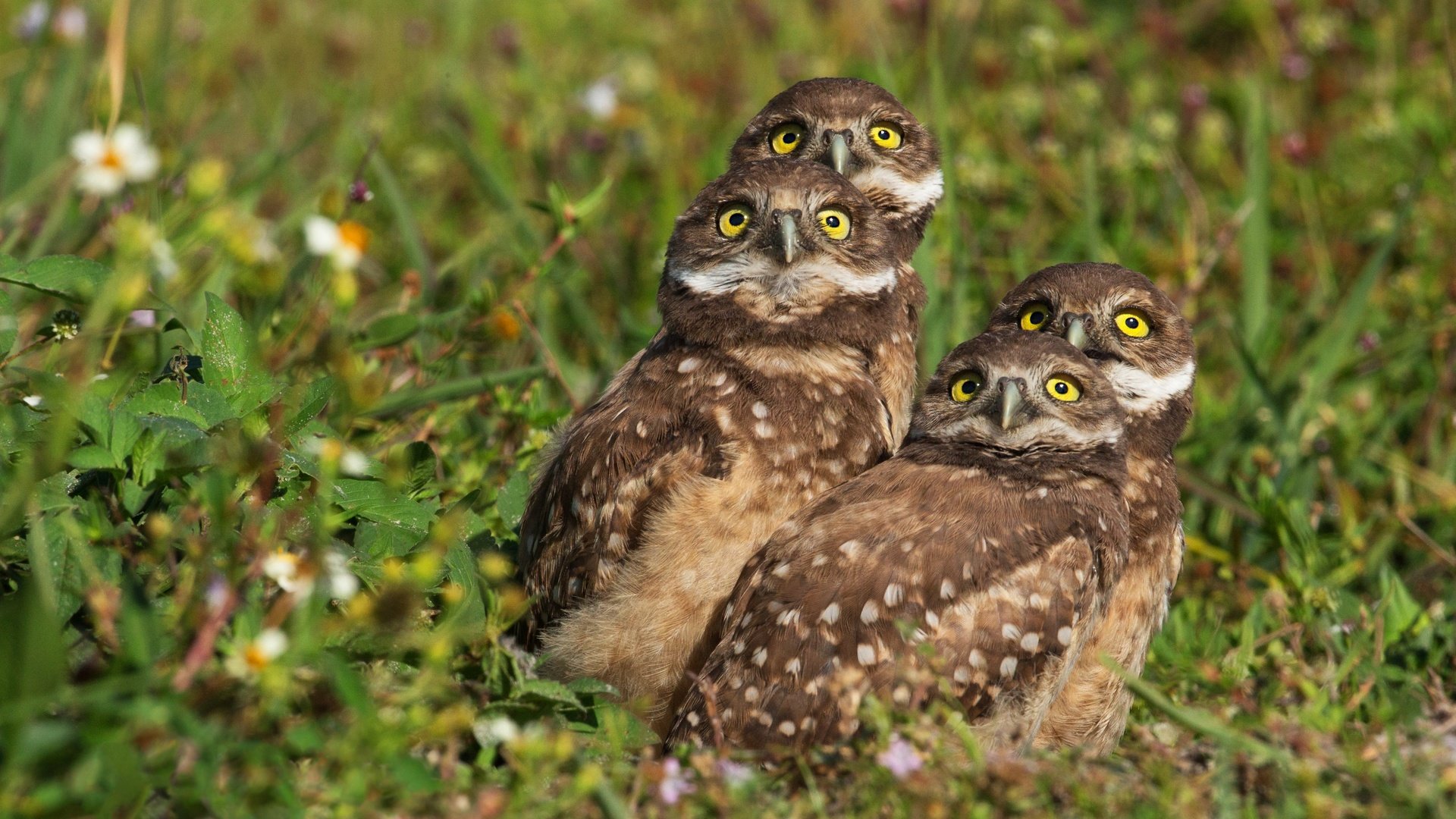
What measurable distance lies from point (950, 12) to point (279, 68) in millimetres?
4050

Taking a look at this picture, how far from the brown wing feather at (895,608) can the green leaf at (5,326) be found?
1.73 meters

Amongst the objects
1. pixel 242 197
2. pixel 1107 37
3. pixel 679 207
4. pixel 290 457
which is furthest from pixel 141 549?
pixel 1107 37

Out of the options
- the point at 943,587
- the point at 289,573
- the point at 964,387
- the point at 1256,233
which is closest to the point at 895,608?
the point at 943,587

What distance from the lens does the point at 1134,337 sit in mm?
4418

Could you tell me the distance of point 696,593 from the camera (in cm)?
386

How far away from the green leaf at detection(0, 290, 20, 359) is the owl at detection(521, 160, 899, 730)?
57.0 inches

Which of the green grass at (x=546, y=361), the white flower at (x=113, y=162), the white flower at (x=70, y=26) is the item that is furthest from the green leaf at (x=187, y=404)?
the white flower at (x=70, y=26)

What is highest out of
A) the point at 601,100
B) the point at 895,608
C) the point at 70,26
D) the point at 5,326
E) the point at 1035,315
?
the point at 70,26

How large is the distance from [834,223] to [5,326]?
6.81 feet

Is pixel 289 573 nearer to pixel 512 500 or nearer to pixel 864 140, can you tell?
pixel 512 500

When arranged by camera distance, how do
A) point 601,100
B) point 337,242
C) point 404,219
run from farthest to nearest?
1. point 601,100
2. point 404,219
3. point 337,242

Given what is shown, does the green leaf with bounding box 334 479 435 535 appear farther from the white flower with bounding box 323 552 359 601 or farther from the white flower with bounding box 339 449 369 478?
the white flower with bounding box 323 552 359 601

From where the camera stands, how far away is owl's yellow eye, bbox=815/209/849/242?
4016 millimetres

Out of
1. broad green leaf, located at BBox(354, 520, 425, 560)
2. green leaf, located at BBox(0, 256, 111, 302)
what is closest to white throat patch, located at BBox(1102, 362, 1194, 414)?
broad green leaf, located at BBox(354, 520, 425, 560)
